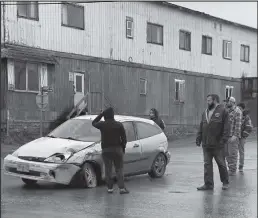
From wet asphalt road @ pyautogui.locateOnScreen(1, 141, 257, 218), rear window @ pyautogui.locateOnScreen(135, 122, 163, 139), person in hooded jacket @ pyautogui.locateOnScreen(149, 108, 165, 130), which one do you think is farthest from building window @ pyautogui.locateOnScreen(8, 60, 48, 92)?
rear window @ pyautogui.locateOnScreen(135, 122, 163, 139)

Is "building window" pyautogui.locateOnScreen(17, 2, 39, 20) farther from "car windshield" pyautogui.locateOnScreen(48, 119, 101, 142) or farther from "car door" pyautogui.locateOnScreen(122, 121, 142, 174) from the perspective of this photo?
"car door" pyautogui.locateOnScreen(122, 121, 142, 174)

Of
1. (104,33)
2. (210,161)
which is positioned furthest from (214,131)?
(104,33)

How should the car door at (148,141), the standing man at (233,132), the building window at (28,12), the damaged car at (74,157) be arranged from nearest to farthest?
1. the damaged car at (74,157)
2. the car door at (148,141)
3. the standing man at (233,132)
4. the building window at (28,12)

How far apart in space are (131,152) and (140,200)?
2.30m

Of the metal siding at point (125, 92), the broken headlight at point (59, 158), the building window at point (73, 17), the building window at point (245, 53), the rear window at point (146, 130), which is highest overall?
the building window at point (73, 17)

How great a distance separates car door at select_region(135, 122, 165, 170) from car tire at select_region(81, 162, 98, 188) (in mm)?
1437

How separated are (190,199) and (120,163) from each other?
1366 mm

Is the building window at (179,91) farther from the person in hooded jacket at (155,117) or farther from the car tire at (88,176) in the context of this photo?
the car tire at (88,176)

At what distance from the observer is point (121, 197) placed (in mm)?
8461

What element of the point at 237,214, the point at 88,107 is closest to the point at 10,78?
the point at 88,107

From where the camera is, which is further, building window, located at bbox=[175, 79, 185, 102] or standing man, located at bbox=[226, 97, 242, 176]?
building window, located at bbox=[175, 79, 185, 102]

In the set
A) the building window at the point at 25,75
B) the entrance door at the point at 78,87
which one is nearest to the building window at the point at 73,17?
the building window at the point at 25,75

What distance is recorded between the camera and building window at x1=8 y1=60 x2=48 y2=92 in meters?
19.7

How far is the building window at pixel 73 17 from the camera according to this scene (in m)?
21.1
